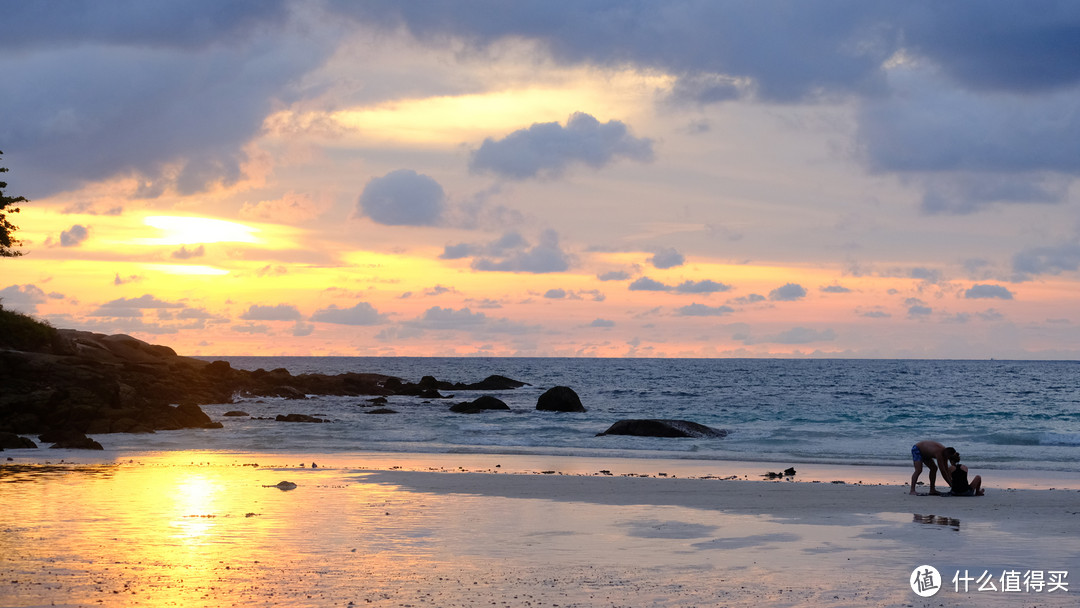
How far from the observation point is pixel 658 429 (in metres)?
39.8

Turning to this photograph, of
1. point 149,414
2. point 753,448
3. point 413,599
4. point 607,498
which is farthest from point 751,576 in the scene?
point 149,414

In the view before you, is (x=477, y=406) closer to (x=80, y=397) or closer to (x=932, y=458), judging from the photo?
(x=80, y=397)

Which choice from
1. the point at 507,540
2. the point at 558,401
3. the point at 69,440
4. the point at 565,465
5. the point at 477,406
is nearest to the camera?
the point at 507,540

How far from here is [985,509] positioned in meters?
17.6

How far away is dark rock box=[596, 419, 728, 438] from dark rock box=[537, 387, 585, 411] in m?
23.0

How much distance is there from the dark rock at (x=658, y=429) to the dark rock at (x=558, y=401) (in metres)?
23.0

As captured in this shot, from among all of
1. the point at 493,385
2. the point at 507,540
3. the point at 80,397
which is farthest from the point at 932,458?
the point at 493,385

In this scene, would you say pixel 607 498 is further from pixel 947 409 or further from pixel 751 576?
pixel 947 409

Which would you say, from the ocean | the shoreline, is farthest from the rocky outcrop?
the shoreline

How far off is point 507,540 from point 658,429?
2650cm

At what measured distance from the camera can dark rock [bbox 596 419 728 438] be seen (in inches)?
1560

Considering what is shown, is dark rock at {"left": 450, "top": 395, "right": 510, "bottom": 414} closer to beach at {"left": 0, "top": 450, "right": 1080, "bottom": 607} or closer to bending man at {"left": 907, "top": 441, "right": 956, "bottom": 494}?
Answer: beach at {"left": 0, "top": 450, "right": 1080, "bottom": 607}

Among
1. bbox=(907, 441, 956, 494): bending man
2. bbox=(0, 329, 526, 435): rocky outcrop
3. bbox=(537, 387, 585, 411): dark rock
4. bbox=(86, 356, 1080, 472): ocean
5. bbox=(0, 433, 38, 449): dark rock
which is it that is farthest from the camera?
bbox=(537, 387, 585, 411): dark rock

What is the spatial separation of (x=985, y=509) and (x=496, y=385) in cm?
8783
